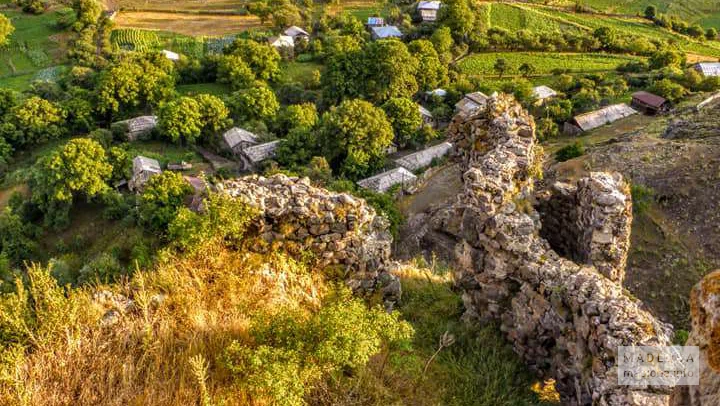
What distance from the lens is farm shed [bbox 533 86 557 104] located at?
49031mm

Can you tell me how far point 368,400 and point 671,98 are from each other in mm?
46145

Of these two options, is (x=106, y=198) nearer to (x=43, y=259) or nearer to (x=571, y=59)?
(x=43, y=259)

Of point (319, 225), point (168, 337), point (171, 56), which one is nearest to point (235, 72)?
→ point (171, 56)

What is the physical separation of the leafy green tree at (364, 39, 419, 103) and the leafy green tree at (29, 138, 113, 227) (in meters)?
25.8

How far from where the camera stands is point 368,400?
8.34m

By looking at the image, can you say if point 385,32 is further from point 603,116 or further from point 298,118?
point 603,116

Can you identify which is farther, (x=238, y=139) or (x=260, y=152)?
(x=238, y=139)

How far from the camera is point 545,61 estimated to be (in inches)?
2318

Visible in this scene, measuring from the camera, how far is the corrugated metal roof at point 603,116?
43.4m

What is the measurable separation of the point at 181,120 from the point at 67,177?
36.9 ft

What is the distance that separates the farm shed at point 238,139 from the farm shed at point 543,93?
85.4 ft

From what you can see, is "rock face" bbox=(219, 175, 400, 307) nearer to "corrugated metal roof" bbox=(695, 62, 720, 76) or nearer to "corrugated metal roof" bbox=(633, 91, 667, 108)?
"corrugated metal roof" bbox=(633, 91, 667, 108)

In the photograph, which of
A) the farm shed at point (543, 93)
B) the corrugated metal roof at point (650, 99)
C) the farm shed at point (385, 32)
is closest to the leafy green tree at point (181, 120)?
the farm shed at point (385, 32)

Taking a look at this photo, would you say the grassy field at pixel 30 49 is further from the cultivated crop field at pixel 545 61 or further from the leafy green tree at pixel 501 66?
the leafy green tree at pixel 501 66
